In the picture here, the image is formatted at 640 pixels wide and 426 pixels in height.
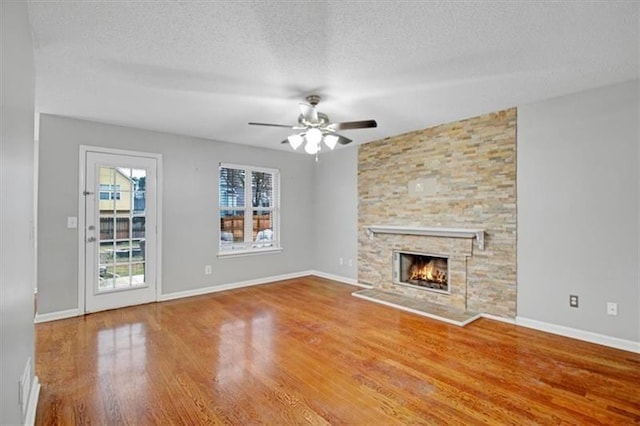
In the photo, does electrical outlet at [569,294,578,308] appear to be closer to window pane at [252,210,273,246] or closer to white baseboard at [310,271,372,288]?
white baseboard at [310,271,372,288]

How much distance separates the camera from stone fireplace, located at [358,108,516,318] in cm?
385

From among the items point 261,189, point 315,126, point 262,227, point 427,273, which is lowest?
point 427,273

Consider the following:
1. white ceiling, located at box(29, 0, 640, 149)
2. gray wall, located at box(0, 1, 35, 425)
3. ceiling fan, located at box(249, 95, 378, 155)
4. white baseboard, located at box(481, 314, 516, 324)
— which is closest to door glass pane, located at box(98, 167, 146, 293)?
white ceiling, located at box(29, 0, 640, 149)

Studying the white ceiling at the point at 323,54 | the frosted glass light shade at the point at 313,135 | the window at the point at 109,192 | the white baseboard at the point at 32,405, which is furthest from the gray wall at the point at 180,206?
the frosted glass light shade at the point at 313,135

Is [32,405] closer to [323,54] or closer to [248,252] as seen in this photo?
[323,54]

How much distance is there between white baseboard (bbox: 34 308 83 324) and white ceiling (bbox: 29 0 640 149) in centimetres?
240

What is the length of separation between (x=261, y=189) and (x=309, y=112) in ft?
10.2

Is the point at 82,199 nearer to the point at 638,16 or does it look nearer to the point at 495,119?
the point at 495,119

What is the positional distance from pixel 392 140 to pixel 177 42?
141 inches

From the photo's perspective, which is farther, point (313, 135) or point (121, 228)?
point (121, 228)

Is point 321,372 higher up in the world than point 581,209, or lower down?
lower down

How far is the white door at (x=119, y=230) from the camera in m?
4.17

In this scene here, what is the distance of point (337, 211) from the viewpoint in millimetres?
6125

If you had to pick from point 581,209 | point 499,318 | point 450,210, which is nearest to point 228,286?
point 450,210
